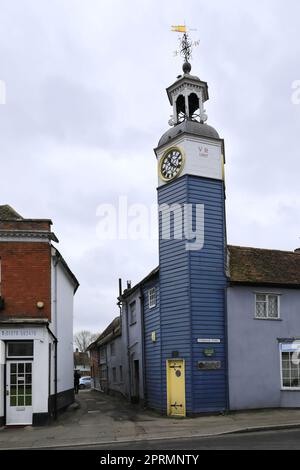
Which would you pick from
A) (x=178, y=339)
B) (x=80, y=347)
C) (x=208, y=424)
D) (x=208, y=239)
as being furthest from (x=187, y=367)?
(x=80, y=347)

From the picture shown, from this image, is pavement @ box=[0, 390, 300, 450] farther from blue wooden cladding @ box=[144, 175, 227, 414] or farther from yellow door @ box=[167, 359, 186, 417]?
blue wooden cladding @ box=[144, 175, 227, 414]

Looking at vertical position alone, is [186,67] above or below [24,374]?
above

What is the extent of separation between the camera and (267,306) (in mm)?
21891

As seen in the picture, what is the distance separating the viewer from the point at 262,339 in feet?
70.4

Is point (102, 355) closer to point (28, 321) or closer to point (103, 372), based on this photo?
point (103, 372)

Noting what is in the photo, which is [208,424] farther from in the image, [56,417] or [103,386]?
[103,386]

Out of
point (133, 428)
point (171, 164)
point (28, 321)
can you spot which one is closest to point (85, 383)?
point (171, 164)

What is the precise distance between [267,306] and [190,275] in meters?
3.72

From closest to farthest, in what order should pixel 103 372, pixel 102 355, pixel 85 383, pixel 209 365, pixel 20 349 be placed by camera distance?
1. pixel 20 349
2. pixel 209 365
3. pixel 103 372
4. pixel 102 355
5. pixel 85 383

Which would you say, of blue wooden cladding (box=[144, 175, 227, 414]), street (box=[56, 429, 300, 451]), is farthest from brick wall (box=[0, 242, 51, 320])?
street (box=[56, 429, 300, 451])

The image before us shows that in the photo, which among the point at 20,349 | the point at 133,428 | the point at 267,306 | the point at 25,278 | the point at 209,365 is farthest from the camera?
the point at 267,306

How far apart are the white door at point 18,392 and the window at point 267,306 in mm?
9153

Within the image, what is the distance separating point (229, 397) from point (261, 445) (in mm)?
6926

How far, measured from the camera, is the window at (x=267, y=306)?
858 inches
